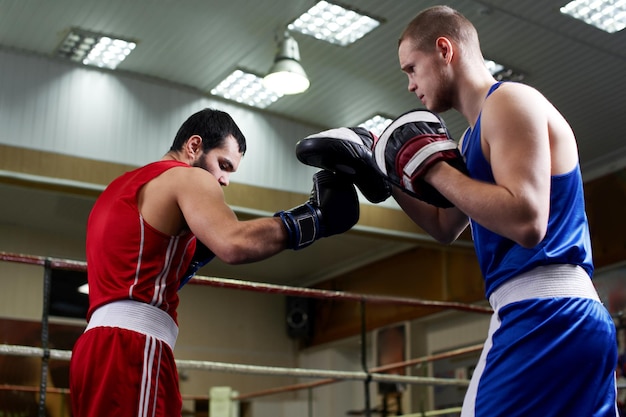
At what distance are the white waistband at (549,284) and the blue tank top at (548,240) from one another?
0.04ft

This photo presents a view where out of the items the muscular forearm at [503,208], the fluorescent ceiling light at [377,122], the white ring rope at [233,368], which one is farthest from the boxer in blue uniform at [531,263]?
the fluorescent ceiling light at [377,122]

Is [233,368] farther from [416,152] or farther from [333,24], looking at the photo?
[333,24]

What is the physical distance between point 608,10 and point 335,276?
5.97 metres

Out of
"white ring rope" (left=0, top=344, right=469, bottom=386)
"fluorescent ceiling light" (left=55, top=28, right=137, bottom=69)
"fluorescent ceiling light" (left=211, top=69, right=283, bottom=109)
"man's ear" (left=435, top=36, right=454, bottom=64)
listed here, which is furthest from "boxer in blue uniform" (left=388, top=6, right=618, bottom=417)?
"fluorescent ceiling light" (left=211, top=69, right=283, bottom=109)

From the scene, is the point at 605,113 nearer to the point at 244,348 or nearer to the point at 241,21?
the point at 241,21

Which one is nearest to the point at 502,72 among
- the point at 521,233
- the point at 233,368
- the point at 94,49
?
the point at 94,49

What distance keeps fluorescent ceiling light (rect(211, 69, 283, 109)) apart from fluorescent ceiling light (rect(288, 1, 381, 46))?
0.86 metres

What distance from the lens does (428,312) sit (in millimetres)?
9484

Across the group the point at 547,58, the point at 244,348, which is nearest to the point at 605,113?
the point at 547,58

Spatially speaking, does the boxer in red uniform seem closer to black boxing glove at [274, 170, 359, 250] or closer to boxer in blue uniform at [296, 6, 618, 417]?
black boxing glove at [274, 170, 359, 250]

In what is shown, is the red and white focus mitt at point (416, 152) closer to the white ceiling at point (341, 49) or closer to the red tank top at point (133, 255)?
the red tank top at point (133, 255)

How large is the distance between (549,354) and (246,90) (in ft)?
19.3

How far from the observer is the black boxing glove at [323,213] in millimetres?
1844

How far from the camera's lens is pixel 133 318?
6.02ft
